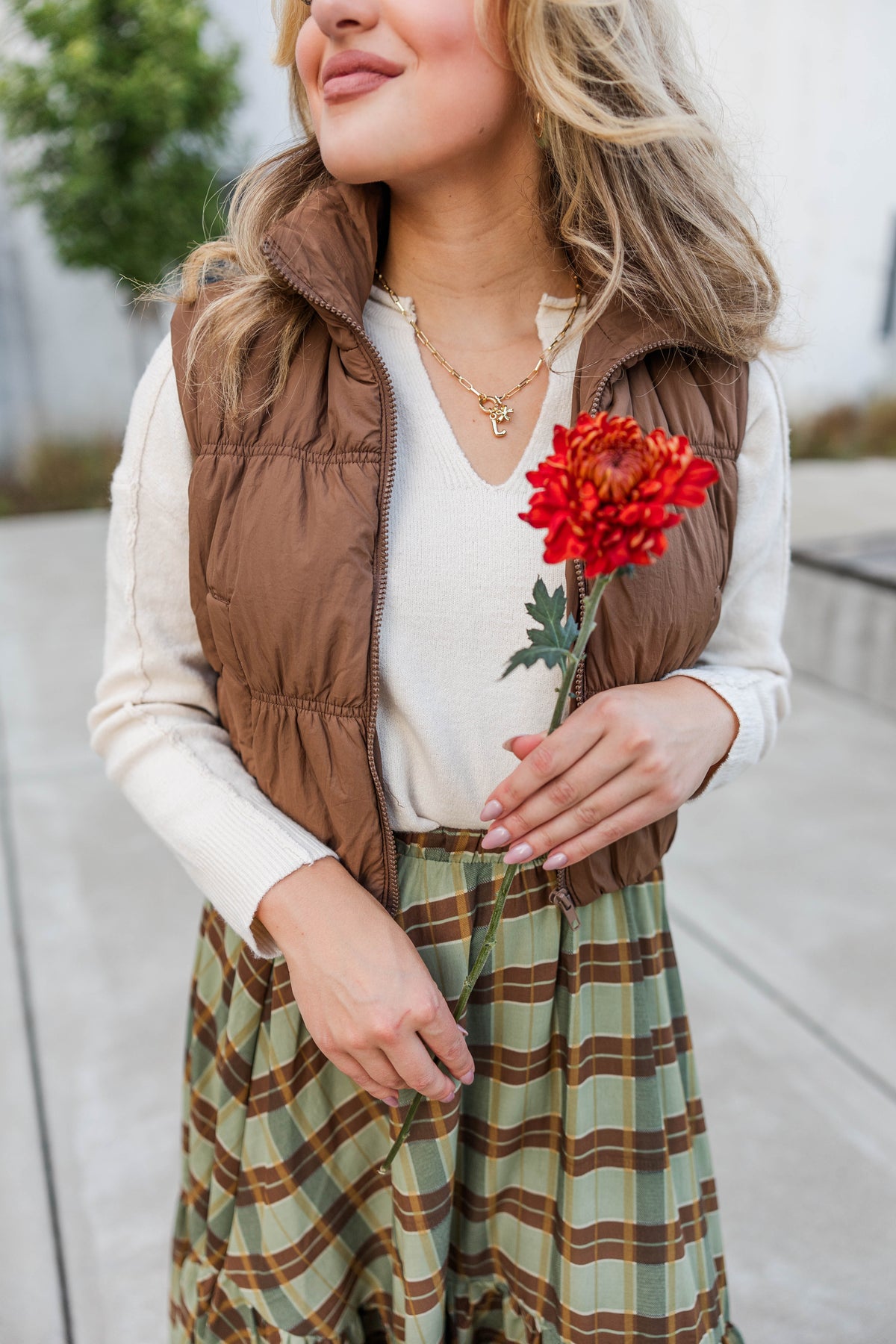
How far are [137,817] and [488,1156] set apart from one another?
211 cm

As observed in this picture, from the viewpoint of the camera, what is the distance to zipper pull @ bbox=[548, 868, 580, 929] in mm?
960

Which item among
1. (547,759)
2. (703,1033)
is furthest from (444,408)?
(703,1033)

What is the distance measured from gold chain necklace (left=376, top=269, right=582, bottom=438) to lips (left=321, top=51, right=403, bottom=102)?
7.9 inches

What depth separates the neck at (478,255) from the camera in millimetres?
973

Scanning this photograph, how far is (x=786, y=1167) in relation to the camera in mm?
1826

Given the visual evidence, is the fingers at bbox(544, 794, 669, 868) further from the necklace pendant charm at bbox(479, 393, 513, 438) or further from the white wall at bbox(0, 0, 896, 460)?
the white wall at bbox(0, 0, 896, 460)

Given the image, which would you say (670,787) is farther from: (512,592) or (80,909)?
(80,909)

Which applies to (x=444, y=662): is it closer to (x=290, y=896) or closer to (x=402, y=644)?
(x=402, y=644)

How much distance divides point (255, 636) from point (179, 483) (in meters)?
0.16

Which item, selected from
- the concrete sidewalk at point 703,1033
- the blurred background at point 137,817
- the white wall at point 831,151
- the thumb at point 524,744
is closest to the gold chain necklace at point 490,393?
the blurred background at point 137,817

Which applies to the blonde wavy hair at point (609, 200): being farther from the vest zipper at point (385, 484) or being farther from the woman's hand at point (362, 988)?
the woman's hand at point (362, 988)

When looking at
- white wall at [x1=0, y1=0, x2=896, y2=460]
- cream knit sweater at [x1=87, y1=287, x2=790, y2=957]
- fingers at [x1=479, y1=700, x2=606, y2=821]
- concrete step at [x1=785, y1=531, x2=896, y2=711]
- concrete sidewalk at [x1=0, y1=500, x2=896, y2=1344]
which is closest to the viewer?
fingers at [x1=479, y1=700, x2=606, y2=821]

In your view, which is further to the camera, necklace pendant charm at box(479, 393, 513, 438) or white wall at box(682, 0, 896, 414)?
white wall at box(682, 0, 896, 414)

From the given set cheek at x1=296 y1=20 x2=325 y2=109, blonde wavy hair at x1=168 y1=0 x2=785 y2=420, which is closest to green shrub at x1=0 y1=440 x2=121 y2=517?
blonde wavy hair at x1=168 y1=0 x2=785 y2=420
